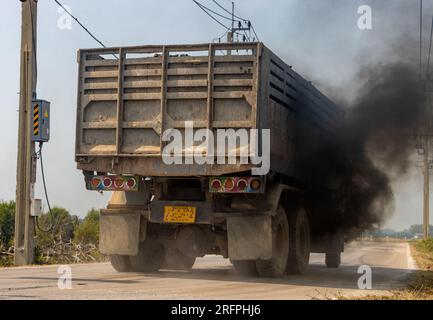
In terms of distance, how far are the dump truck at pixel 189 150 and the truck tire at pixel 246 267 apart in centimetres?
2

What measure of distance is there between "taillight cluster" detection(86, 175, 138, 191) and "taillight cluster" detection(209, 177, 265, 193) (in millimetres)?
1414

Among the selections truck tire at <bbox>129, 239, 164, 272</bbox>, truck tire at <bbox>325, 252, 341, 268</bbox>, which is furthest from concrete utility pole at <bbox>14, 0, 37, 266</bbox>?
truck tire at <bbox>325, 252, 341, 268</bbox>

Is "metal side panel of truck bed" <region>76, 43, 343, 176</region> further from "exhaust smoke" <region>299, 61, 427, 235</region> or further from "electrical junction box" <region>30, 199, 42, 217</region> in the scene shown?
"electrical junction box" <region>30, 199, 42, 217</region>

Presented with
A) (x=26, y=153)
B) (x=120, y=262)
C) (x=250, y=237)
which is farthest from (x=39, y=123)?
(x=250, y=237)

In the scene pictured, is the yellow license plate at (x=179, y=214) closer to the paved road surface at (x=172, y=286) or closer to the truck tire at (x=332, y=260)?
the paved road surface at (x=172, y=286)

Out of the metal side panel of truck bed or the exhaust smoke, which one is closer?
the metal side panel of truck bed

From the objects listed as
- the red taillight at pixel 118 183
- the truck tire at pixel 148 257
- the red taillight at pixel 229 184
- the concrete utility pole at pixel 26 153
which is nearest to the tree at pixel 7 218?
the concrete utility pole at pixel 26 153

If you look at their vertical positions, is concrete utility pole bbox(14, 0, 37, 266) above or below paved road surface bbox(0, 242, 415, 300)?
above

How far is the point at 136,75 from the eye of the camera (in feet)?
39.8

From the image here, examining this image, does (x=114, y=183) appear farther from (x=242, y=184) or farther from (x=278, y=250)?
(x=278, y=250)

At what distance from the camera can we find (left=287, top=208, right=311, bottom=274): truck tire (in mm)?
13680

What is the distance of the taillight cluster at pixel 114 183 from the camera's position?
12266 mm

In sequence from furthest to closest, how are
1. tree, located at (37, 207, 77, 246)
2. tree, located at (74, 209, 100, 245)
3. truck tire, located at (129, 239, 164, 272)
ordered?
tree, located at (74, 209, 100, 245), tree, located at (37, 207, 77, 246), truck tire, located at (129, 239, 164, 272)

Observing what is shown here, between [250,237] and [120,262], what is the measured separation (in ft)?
9.04
